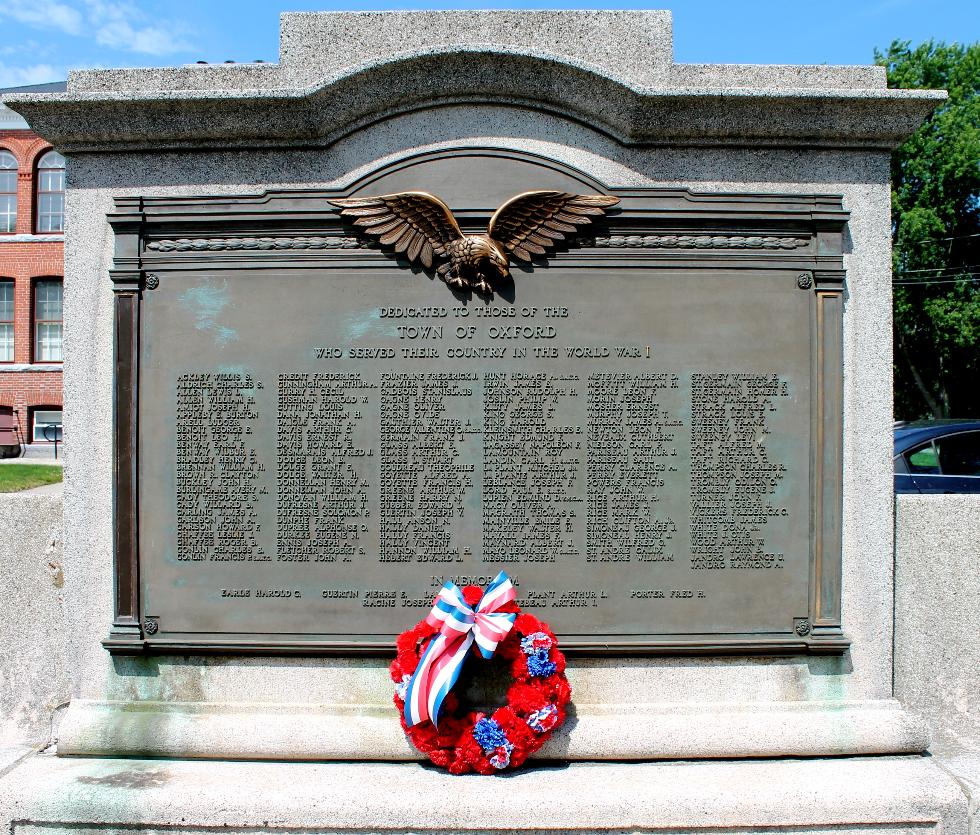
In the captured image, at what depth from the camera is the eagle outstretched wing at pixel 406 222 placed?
4.13 m

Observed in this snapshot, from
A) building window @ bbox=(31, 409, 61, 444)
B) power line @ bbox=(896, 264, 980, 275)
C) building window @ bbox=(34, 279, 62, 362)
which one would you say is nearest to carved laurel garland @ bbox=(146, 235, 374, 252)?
building window @ bbox=(31, 409, 61, 444)

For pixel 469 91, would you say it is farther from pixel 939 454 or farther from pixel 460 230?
pixel 939 454

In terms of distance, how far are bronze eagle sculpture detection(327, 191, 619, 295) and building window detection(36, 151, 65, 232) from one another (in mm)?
29202

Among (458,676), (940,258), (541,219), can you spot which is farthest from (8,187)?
(940,258)

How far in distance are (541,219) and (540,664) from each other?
244 centimetres

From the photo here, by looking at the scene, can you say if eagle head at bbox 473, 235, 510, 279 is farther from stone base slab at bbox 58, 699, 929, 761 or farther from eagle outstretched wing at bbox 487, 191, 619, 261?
stone base slab at bbox 58, 699, 929, 761

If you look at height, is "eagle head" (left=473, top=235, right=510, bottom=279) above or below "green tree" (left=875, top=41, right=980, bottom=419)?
below

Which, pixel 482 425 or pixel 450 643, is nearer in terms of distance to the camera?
pixel 450 643

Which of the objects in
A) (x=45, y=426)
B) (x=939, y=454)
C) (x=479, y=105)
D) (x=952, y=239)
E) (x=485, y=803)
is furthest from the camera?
(x=952, y=239)

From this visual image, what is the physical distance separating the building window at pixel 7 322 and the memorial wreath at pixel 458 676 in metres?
28.8

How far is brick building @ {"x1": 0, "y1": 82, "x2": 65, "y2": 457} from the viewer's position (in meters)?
26.0

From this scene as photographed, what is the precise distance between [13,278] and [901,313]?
109 feet

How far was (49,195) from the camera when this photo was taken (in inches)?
1116

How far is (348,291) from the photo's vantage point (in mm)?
4223
